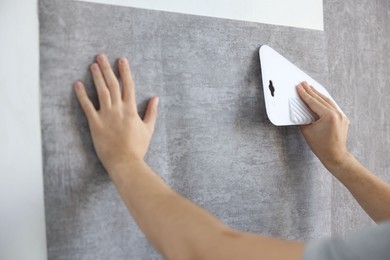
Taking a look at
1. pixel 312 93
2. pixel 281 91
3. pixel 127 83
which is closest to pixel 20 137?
pixel 127 83

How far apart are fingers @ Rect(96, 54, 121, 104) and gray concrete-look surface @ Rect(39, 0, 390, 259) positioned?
1.2 inches

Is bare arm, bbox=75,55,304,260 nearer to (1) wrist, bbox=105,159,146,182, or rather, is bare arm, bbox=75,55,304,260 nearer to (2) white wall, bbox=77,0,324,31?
(1) wrist, bbox=105,159,146,182

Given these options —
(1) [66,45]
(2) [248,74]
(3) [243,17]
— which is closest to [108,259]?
(1) [66,45]

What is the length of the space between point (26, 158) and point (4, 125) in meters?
0.08

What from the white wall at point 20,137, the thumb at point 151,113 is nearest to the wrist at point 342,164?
the thumb at point 151,113

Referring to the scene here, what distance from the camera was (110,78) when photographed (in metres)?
0.81

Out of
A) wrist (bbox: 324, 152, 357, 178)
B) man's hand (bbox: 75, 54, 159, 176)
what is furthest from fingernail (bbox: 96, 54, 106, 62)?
wrist (bbox: 324, 152, 357, 178)

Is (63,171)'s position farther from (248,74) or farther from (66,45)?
(248,74)

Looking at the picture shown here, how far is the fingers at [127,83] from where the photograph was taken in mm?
814

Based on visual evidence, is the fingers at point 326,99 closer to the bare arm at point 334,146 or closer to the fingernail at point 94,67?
the bare arm at point 334,146

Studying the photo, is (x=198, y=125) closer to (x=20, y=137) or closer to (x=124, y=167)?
(x=124, y=167)

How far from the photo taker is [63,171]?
0.78 m

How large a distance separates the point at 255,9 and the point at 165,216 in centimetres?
73

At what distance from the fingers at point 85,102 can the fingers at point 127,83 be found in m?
0.08
